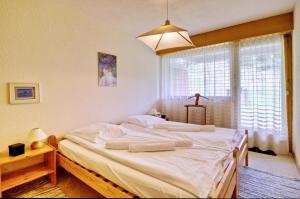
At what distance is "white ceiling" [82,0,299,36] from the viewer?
2.35 m

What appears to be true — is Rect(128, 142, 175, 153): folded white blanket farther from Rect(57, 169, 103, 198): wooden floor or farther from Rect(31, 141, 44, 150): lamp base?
Rect(31, 141, 44, 150): lamp base

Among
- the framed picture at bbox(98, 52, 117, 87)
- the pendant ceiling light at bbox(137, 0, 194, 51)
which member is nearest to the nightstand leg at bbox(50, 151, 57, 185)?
the framed picture at bbox(98, 52, 117, 87)

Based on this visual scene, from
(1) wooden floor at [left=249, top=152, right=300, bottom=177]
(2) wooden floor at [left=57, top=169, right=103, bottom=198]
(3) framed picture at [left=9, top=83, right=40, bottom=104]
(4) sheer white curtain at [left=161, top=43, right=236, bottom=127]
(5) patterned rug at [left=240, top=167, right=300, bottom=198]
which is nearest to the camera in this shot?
(2) wooden floor at [left=57, top=169, right=103, bottom=198]

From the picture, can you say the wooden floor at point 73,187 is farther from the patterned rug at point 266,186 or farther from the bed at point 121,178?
the patterned rug at point 266,186

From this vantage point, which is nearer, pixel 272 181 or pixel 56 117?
pixel 272 181

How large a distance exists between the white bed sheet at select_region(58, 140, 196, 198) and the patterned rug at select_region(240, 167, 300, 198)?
1175 millimetres

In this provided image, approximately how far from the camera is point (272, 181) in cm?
209

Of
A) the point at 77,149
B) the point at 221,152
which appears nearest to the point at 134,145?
the point at 77,149

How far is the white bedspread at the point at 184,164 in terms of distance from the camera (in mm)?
1187

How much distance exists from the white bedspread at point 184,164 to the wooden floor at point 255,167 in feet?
1.22

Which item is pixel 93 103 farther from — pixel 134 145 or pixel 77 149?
pixel 134 145

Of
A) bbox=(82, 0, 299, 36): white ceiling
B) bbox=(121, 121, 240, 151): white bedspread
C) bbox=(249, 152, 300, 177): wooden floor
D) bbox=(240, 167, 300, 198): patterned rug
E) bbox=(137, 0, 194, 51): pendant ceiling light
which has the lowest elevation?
bbox=(240, 167, 300, 198): patterned rug

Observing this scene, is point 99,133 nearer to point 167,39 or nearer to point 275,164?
point 167,39

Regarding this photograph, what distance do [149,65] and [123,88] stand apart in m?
1.04
